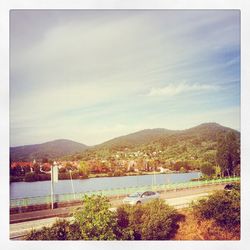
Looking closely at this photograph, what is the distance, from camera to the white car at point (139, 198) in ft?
12.9

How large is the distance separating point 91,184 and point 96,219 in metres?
0.35

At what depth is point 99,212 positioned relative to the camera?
3896 millimetres

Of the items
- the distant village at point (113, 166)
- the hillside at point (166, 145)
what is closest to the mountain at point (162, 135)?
the hillside at point (166, 145)

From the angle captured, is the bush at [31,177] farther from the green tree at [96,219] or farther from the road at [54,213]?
the green tree at [96,219]

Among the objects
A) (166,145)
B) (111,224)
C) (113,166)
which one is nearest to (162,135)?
(166,145)

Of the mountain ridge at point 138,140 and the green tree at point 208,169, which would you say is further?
the green tree at point 208,169

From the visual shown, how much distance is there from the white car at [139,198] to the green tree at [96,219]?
21 cm

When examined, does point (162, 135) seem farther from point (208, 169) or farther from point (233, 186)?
point (233, 186)

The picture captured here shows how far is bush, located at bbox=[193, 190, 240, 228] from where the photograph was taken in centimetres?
389

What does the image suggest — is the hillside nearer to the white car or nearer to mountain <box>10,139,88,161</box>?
mountain <box>10,139,88,161</box>

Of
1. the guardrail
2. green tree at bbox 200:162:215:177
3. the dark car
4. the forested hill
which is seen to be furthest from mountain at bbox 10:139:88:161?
the dark car

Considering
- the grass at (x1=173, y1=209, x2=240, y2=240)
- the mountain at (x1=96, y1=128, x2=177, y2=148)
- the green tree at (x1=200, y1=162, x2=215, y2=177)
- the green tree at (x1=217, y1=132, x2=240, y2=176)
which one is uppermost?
the mountain at (x1=96, y1=128, x2=177, y2=148)

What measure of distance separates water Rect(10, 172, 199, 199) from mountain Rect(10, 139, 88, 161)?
0.27 meters
